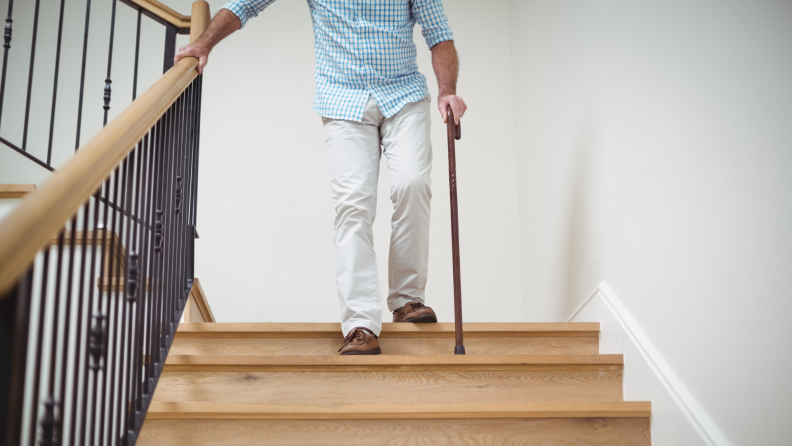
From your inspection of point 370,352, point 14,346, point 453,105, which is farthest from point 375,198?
point 14,346

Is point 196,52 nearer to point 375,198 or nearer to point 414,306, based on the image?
point 375,198

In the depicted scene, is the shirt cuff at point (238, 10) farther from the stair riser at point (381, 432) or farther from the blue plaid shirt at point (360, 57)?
the stair riser at point (381, 432)

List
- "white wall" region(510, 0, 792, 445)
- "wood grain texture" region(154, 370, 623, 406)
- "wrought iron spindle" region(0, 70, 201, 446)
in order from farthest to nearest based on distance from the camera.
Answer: "wood grain texture" region(154, 370, 623, 406), "white wall" region(510, 0, 792, 445), "wrought iron spindle" region(0, 70, 201, 446)

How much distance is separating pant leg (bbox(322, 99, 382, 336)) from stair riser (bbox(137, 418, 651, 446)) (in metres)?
0.39

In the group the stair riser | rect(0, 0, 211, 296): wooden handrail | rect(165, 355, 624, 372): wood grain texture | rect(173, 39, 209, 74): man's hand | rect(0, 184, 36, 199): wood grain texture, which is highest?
rect(173, 39, 209, 74): man's hand

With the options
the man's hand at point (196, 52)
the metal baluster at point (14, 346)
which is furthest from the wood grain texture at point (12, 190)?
the metal baluster at point (14, 346)

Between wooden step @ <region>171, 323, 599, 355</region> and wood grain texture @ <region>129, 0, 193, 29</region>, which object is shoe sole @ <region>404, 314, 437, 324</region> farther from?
wood grain texture @ <region>129, 0, 193, 29</region>

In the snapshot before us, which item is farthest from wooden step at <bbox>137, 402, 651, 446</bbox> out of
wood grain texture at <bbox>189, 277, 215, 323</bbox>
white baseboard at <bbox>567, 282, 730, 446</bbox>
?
wood grain texture at <bbox>189, 277, 215, 323</bbox>

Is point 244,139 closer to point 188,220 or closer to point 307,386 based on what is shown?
point 188,220

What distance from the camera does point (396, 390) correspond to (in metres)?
1.57

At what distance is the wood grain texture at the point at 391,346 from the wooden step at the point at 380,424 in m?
0.42

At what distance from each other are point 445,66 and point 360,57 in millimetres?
288

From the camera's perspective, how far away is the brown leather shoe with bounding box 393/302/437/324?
6.24 ft

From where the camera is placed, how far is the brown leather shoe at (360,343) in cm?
169
